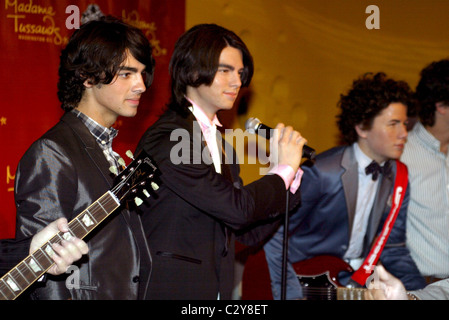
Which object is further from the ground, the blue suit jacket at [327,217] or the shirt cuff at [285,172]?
the shirt cuff at [285,172]

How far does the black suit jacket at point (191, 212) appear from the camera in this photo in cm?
197

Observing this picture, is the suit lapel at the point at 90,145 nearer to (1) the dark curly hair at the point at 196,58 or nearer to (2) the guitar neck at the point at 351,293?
(1) the dark curly hair at the point at 196,58

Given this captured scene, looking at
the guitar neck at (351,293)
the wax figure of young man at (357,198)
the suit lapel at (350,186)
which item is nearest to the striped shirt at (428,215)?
the wax figure of young man at (357,198)

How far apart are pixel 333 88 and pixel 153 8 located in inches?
73.6

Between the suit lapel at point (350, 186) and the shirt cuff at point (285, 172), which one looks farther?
the suit lapel at point (350, 186)

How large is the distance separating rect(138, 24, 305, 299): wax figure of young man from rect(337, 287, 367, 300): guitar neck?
72 cm

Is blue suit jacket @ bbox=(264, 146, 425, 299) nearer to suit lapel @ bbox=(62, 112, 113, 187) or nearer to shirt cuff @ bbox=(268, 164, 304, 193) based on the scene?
shirt cuff @ bbox=(268, 164, 304, 193)

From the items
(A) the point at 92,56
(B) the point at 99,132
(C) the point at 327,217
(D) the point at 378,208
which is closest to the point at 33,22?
(A) the point at 92,56

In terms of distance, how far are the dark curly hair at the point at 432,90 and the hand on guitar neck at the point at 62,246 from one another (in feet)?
7.98

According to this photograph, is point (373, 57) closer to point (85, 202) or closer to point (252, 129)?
point (252, 129)

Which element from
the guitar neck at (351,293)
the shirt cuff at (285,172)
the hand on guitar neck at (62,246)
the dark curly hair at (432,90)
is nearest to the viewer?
the hand on guitar neck at (62,246)

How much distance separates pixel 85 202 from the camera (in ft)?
5.86

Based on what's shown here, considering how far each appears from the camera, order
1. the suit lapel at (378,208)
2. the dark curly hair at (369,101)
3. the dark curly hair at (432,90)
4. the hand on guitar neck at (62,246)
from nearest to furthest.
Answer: the hand on guitar neck at (62,246) < the suit lapel at (378,208) < the dark curly hair at (369,101) < the dark curly hair at (432,90)
